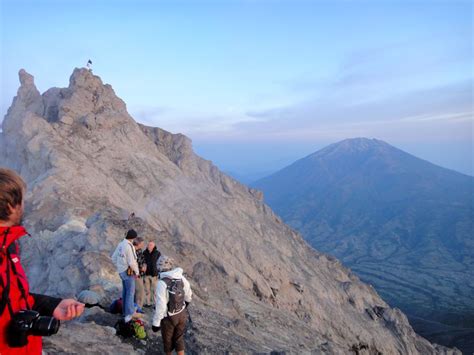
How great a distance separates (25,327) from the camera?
12.9 feet

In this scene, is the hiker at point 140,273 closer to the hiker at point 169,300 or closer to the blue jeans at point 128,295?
the blue jeans at point 128,295

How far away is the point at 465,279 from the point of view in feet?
595

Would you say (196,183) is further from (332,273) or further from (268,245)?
(332,273)

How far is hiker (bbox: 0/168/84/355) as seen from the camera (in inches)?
155

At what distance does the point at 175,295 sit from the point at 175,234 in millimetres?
25976

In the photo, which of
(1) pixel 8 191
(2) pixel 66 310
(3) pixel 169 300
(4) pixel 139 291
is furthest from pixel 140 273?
(1) pixel 8 191

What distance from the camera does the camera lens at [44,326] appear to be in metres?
4.01

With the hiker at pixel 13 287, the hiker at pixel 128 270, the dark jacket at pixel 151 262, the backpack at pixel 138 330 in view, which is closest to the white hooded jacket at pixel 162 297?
the hiker at pixel 128 270

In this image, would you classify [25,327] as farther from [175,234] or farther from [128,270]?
[175,234]

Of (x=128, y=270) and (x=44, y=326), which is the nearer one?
(x=44, y=326)

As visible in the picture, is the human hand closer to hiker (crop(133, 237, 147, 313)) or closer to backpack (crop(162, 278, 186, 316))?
backpack (crop(162, 278, 186, 316))

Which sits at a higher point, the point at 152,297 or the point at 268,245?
the point at 152,297

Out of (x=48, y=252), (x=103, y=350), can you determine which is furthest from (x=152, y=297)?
(x=48, y=252)

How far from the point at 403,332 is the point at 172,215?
28276mm
